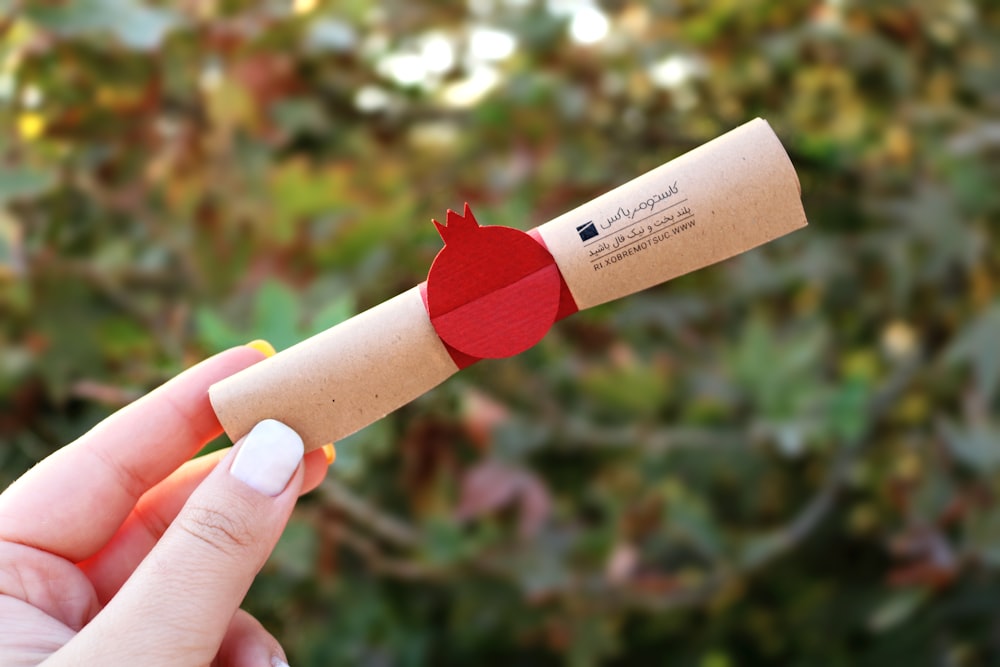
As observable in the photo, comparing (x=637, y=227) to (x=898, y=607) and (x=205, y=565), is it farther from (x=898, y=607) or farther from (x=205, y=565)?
(x=898, y=607)

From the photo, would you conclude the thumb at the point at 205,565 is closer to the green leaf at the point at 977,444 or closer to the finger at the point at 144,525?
the finger at the point at 144,525

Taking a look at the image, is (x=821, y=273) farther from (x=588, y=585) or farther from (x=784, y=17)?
(x=588, y=585)

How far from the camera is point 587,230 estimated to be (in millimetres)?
417

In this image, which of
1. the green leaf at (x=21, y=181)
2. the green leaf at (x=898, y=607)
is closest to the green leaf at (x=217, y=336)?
the green leaf at (x=21, y=181)

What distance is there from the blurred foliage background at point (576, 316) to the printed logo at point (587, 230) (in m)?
0.32

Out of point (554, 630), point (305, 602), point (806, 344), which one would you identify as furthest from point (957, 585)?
point (305, 602)

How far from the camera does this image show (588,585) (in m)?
0.81

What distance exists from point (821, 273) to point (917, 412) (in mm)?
170

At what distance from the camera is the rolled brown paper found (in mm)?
402

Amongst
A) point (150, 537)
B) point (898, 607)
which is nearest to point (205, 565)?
point (150, 537)

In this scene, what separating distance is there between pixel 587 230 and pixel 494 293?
0.17ft

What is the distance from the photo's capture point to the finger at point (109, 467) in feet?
1.47

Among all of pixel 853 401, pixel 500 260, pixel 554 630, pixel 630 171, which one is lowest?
pixel 554 630

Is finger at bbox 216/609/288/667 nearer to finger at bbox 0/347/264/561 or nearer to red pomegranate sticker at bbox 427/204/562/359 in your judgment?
finger at bbox 0/347/264/561
